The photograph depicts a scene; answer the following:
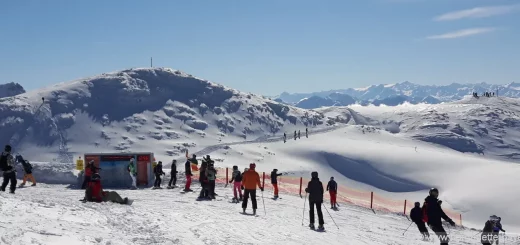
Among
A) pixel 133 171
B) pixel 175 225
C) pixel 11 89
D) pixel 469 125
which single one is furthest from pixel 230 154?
pixel 11 89

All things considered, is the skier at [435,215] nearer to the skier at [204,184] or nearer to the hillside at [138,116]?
the skier at [204,184]

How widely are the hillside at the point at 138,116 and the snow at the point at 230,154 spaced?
0.29 meters

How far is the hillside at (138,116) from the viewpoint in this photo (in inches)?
4200

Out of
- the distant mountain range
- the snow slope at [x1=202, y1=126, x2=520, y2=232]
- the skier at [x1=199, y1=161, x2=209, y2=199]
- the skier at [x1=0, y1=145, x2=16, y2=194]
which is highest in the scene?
the distant mountain range

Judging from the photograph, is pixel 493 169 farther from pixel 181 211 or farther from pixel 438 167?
pixel 181 211

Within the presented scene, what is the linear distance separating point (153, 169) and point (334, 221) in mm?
13626

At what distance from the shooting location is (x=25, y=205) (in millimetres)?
13680

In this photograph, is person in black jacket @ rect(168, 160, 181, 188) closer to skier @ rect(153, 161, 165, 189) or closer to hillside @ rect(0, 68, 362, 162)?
skier @ rect(153, 161, 165, 189)

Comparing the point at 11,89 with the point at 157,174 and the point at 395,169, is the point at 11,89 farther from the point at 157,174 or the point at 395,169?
the point at 157,174

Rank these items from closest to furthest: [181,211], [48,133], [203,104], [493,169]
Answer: [181,211]
[493,169]
[48,133]
[203,104]

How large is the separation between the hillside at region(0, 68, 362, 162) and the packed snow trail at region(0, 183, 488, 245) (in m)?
79.5

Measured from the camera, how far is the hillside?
107 meters

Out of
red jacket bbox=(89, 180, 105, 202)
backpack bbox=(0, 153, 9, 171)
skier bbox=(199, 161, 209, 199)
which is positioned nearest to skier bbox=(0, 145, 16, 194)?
backpack bbox=(0, 153, 9, 171)

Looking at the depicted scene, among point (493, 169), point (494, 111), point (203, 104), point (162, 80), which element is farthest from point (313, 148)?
point (494, 111)
